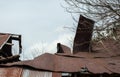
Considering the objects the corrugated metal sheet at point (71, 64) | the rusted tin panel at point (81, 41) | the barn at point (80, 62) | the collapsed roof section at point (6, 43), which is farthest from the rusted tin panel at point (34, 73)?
the collapsed roof section at point (6, 43)

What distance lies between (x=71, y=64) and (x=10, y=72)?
3.15 meters

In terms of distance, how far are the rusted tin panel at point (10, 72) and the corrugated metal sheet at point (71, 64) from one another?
0.48 metres

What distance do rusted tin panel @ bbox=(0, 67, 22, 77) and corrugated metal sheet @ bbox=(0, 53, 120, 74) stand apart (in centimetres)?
48

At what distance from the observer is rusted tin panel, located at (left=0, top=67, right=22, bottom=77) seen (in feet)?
42.3

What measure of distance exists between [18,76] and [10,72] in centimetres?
41

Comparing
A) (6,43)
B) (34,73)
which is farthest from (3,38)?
(34,73)

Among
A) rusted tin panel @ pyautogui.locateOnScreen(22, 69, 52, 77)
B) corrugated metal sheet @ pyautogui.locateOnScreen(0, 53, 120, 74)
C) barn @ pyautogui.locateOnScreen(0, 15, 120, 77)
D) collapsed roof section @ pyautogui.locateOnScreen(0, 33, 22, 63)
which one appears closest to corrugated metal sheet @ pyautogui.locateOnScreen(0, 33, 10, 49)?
collapsed roof section @ pyautogui.locateOnScreen(0, 33, 22, 63)

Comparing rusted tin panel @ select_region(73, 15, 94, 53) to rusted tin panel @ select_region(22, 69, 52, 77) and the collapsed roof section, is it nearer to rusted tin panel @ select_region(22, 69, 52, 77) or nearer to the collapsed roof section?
rusted tin panel @ select_region(22, 69, 52, 77)

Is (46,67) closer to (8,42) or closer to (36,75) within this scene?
(36,75)

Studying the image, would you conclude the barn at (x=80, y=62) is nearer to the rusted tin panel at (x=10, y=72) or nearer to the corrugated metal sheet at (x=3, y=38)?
the rusted tin panel at (x=10, y=72)

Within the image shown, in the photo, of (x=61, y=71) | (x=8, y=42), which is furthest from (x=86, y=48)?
(x=8, y=42)

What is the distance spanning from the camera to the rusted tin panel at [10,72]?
1289cm

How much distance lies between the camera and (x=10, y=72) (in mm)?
13062

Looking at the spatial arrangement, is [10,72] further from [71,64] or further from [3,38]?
[3,38]
